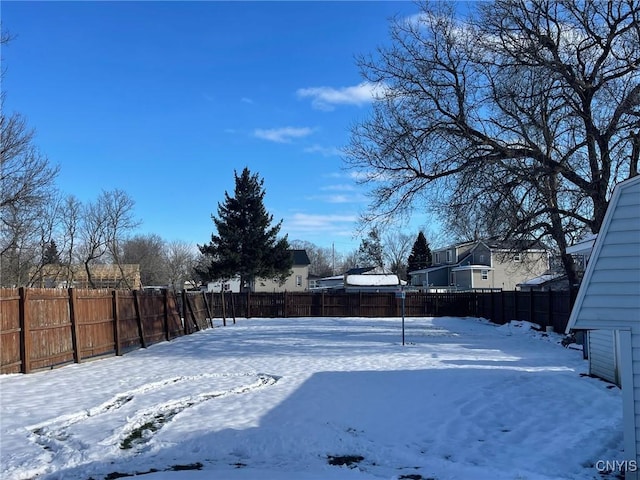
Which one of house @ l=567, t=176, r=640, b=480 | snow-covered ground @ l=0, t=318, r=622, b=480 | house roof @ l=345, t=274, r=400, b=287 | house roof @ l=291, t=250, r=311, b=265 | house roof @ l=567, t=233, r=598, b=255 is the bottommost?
snow-covered ground @ l=0, t=318, r=622, b=480

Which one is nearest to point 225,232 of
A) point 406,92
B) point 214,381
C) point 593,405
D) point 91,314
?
point 406,92

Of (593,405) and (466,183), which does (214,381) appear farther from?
(466,183)

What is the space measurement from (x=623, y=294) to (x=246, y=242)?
143ft

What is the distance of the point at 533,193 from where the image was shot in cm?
1817

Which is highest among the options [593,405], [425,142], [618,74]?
[618,74]

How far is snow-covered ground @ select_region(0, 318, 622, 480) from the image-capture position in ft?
19.5

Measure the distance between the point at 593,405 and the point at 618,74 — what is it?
11908mm

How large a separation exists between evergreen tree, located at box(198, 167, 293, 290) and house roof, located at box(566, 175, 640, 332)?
4207cm

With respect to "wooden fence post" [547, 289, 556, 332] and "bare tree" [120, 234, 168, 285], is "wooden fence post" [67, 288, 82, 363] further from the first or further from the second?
"bare tree" [120, 234, 168, 285]

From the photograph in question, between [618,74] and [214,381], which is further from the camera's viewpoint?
[618,74]

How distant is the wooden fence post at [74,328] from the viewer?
12.8 metres

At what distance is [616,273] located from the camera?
6207 millimetres

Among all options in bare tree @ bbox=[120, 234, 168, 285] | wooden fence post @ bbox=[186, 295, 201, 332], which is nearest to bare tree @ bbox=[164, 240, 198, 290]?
bare tree @ bbox=[120, 234, 168, 285]

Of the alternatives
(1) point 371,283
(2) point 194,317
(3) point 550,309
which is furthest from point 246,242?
(3) point 550,309
